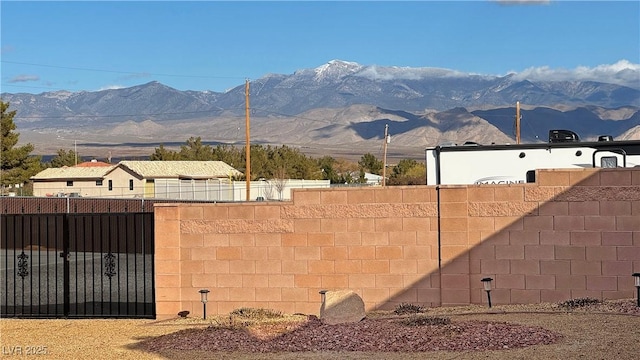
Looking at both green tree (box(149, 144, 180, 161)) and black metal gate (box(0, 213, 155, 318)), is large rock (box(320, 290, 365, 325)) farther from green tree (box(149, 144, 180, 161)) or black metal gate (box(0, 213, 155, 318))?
green tree (box(149, 144, 180, 161))

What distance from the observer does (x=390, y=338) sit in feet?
43.2

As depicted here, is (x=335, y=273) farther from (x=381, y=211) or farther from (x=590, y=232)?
(x=590, y=232)

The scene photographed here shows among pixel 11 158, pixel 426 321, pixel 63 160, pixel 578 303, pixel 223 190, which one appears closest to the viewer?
pixel 426 321

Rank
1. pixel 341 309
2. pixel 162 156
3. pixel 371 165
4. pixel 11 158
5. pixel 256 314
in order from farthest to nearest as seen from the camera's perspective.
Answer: pixel 371 165
pixel 162 156
pixel 11 158
pixel 256 314
pixel 341 309

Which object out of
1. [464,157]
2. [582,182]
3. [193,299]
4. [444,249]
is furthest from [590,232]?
[464,157]

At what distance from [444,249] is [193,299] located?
492cm

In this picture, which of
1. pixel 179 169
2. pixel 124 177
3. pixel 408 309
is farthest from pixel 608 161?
pixel 124 177

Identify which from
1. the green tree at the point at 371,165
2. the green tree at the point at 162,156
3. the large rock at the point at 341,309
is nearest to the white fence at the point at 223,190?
the green tree at the point at 162,156

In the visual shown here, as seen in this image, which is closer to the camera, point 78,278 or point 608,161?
point 608,161

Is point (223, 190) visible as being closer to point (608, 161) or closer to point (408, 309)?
point (608, 161)

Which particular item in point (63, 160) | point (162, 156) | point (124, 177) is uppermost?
point (63, 160)

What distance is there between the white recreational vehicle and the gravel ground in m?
10.5

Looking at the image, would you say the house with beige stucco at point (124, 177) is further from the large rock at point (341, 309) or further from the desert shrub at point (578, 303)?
the large rock at point (341, 309)

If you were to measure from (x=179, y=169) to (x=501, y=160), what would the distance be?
229ft
